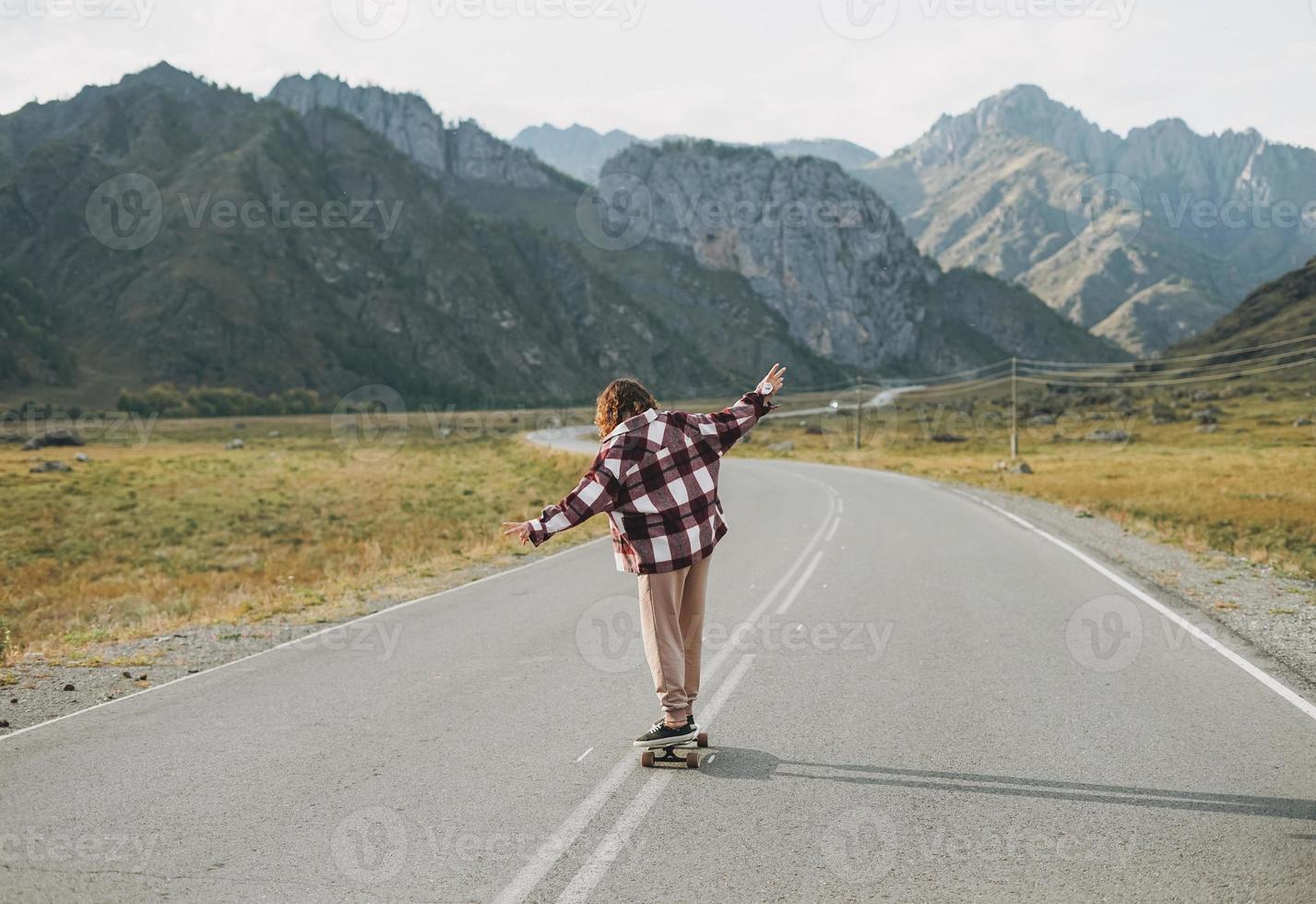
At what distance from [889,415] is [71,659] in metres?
112

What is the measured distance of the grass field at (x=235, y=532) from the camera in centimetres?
1394

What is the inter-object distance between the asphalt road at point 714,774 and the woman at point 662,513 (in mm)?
614

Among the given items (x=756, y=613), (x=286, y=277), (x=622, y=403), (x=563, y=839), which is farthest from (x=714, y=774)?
(x=286, y=277)

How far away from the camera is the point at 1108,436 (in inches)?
2562

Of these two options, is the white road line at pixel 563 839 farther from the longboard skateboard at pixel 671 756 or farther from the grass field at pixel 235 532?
the grass field at pixel 235 532

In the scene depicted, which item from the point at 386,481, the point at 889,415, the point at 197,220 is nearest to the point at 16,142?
the point at 197,220

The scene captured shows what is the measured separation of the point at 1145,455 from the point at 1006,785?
5081 cm

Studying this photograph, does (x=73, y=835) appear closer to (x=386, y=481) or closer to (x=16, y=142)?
(x=386, y=481)

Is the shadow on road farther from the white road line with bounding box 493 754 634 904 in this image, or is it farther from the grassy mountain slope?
the grassy mountain slope

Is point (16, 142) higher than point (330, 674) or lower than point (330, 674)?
higher

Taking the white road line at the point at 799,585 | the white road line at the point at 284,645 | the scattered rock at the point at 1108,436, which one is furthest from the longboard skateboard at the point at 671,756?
the scattered rock at the point at 1108,436

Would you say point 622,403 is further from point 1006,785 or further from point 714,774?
point 1006,785

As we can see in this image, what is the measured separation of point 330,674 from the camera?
8.20m

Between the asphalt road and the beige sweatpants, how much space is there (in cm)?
43
